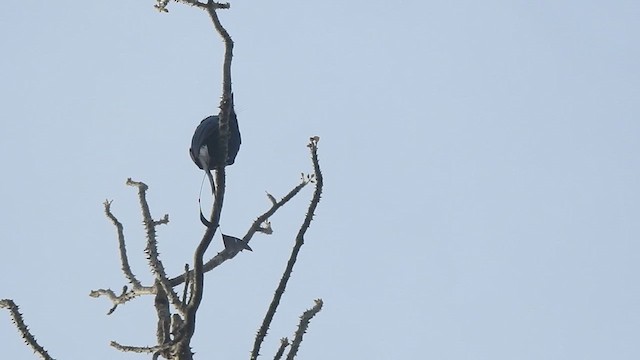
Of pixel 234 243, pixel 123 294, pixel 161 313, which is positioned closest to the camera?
pixel 161 313

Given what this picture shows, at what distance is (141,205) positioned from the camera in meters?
8.48

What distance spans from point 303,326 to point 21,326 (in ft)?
6.21

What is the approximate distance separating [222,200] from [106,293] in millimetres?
2467

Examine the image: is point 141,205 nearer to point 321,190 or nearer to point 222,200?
point 222,200

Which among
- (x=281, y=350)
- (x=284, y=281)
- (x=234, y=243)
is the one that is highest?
(x=234, y=243)

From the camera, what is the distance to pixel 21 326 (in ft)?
22.3

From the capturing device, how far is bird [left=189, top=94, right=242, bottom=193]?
7.09 metres

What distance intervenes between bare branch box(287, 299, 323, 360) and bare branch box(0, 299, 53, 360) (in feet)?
5.27

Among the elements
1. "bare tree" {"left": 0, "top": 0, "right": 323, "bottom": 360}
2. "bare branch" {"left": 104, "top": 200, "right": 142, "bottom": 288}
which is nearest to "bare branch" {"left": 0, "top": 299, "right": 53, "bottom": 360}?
"bare tree" {"left": 0, "top": 0, "right": 323, "bottom": 360}

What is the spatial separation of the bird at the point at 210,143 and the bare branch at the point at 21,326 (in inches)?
60.4

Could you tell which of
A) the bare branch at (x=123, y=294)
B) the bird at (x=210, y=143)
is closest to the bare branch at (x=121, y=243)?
the bare branch at (x=123, y=294)

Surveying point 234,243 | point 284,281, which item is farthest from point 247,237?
point 284,281

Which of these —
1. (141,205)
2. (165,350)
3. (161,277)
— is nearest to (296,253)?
(165,350)

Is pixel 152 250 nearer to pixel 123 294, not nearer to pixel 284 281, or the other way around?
pixel 123 294
